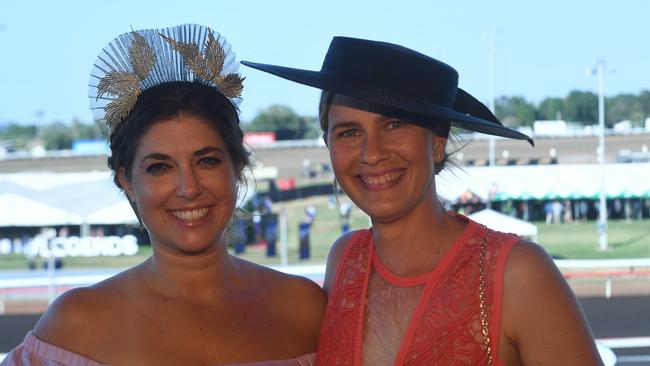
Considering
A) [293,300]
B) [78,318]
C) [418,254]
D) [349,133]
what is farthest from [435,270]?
[78,318]

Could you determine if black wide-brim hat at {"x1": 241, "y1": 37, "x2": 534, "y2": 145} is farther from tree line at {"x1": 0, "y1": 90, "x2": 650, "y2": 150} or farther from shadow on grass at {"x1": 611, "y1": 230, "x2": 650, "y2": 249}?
shadow on grass at {"x1": 611, "y1": 230, "x2": 650, "y2": 249}

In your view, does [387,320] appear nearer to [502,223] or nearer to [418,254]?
[418,254]

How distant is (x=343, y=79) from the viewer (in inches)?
92.6

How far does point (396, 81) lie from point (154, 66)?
0.80 m

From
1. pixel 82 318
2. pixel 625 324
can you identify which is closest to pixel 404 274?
pixel 82 318

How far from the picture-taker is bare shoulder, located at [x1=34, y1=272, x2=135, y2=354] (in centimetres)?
243

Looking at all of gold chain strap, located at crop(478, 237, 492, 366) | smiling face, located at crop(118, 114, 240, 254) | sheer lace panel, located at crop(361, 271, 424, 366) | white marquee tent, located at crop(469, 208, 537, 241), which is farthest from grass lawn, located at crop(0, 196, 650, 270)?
gold chain strap, located at crop(478, 237, 492, 366)

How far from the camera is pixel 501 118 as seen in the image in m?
44.0

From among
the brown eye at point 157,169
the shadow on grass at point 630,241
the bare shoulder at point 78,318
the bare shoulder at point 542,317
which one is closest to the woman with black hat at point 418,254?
the bare shoulder at point 542,317

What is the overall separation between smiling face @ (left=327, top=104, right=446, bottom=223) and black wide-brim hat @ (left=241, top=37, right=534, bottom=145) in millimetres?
55

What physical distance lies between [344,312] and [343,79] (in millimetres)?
684

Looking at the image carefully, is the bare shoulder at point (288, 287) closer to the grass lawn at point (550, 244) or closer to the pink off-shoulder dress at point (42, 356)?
the pink off-shoulder dress at point (42, 356)

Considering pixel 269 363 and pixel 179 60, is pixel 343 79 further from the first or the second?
pixel 269 363

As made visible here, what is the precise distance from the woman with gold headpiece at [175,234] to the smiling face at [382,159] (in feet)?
1.28
